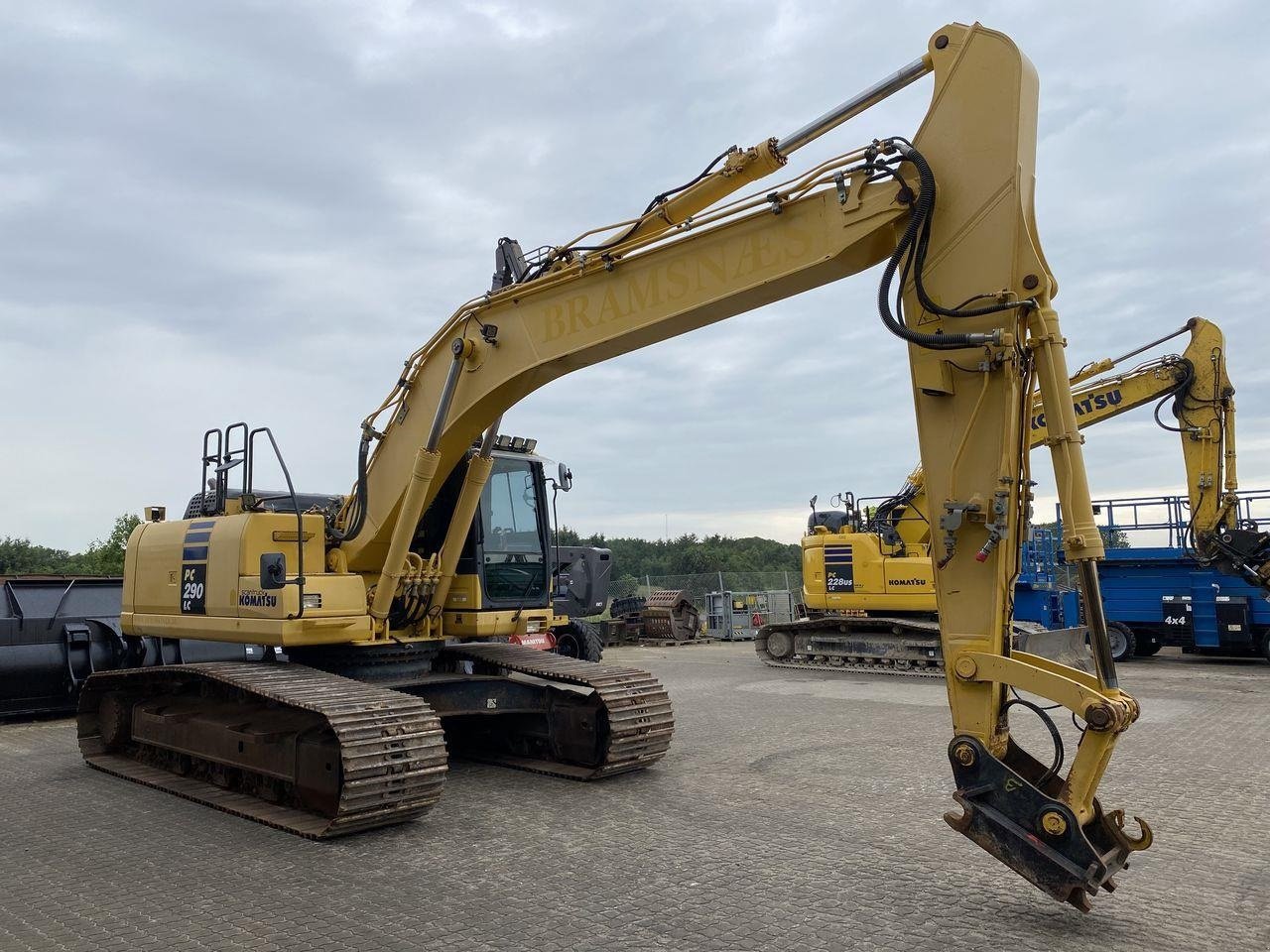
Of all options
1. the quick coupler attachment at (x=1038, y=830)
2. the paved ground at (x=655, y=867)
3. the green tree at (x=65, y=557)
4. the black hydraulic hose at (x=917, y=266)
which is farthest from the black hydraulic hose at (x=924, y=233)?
the green tree at (x=65, y=557)

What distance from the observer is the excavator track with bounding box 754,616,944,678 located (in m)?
15.3

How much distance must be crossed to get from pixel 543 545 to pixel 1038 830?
18.3 feet

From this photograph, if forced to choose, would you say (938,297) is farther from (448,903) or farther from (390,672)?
(390,672)

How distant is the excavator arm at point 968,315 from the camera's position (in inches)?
178

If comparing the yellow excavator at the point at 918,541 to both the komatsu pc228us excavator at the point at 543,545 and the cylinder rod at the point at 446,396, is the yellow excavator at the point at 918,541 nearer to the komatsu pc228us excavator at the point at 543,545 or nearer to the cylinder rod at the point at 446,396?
the komatsu pc228us excavator at the point at 543,545

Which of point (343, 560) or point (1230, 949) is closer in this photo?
point (1230, 949)

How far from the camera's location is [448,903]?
493 cm

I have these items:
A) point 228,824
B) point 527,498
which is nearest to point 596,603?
point 527,498

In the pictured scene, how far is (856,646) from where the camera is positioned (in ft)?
52.7

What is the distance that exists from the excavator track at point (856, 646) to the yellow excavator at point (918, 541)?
18 mm

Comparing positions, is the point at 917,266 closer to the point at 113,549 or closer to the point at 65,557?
the point at 113,549

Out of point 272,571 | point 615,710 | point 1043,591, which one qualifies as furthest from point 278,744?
point 1043,591

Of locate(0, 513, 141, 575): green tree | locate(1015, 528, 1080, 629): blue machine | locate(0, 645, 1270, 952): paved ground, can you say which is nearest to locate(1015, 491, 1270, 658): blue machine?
locate(1015, 528, 1080, 629): blue machine

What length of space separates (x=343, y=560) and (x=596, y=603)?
39.6 ft
